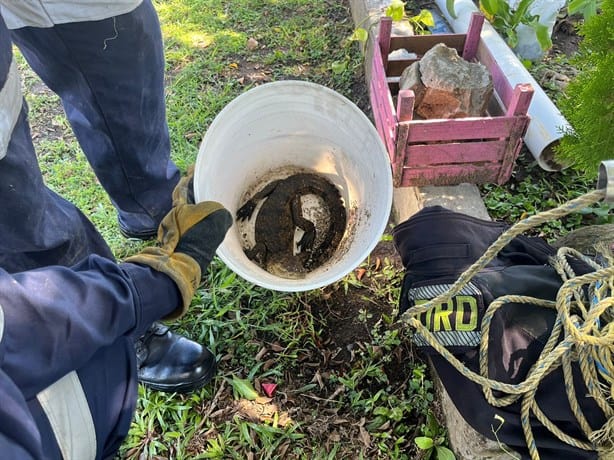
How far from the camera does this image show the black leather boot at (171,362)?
193 centimetres

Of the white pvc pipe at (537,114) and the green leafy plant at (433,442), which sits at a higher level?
the white pvc pipe at (537,114)

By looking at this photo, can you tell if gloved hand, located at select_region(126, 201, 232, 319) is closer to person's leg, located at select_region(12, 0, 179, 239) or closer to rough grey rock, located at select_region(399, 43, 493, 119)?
person's leg, located at select_region(12, 0, 179, 239)

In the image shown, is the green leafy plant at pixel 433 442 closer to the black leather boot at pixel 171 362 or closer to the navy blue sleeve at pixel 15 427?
the black leather boot at pixel 171 362

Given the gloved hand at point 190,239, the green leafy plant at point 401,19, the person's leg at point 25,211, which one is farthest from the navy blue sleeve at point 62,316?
the green leafy plant at point 401,19

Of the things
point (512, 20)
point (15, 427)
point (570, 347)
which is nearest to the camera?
point (15, 427)

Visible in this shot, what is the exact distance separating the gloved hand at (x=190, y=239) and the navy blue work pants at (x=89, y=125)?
398 mm

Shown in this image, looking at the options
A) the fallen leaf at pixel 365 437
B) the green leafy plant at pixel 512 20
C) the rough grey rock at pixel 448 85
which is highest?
the green leafy plant at pixel 512 20

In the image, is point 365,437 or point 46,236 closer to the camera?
point 46,236

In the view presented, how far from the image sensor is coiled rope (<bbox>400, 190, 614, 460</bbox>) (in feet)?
A: 4.02

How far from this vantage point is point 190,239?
159 cm

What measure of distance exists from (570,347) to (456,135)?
3.78 ft

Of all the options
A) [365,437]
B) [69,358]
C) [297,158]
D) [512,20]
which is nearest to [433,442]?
[365,437]

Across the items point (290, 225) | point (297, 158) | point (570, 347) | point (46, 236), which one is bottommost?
point (290, 225)

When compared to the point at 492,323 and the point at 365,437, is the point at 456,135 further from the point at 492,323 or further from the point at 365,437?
the point at 365,437
